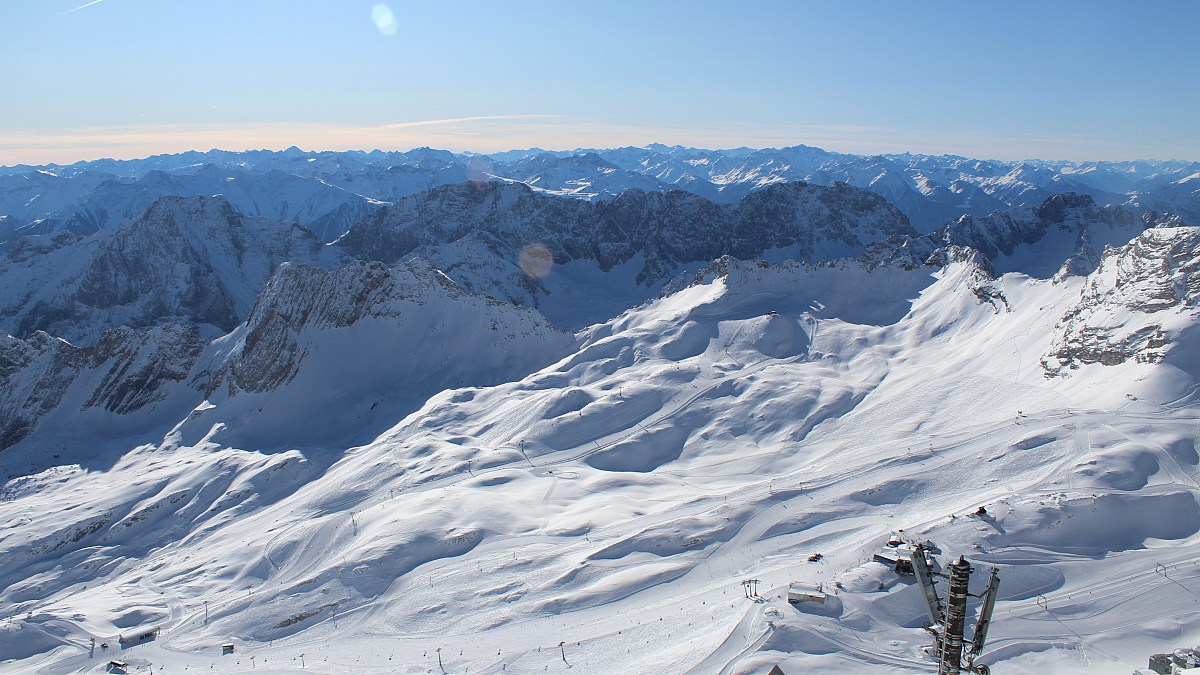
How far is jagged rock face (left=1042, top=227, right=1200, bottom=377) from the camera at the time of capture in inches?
2896

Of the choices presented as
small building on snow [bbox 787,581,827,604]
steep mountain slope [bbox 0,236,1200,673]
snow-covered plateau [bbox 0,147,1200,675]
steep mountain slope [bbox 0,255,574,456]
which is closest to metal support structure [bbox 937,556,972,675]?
snow-covered plateau [bbox 0,147,1200,675]

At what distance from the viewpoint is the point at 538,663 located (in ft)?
125

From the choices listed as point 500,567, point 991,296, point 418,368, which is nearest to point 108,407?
point 418,368

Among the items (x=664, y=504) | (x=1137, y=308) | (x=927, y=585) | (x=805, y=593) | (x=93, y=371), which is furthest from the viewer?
(x=93, y=371)

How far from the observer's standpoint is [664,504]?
6366 centimetres

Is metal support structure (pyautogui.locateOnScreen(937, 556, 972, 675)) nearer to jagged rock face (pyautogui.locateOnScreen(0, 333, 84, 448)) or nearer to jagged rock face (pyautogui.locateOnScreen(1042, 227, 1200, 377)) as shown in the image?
jagged rock face (pyautogui.locateOnScreen(1042, 227, 1200, 377))

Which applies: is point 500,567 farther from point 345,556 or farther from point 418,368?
point 418,368

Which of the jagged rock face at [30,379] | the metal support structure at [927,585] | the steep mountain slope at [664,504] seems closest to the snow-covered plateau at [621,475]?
the steep mountain slope at [664,504]

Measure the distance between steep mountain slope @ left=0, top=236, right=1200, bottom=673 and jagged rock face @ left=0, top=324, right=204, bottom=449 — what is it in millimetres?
9495

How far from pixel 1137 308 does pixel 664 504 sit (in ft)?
188

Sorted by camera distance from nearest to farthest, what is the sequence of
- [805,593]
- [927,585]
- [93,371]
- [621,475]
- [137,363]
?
[927,585] < [805,593] < [621,475] < [93,371] < [137,363]

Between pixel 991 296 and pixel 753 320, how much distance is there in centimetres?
3535

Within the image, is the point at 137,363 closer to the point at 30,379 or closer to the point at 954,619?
the point at 30,379

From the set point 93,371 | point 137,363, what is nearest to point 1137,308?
point 137,363
